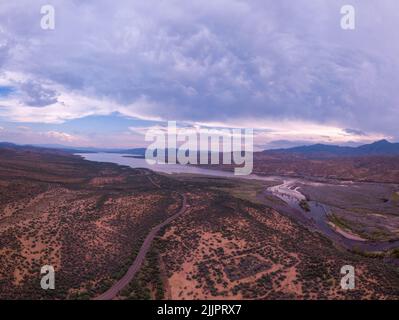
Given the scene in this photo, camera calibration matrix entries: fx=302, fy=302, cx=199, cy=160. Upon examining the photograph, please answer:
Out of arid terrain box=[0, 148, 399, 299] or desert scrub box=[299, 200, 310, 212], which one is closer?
arid terrain box=[0, 148, 399, 299]

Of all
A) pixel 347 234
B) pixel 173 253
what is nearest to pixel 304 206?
pixel 347 234

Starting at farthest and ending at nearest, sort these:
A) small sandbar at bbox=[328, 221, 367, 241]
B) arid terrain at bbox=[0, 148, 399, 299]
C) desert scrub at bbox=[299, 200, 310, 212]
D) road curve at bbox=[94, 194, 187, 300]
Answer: desert scrub at bbox=[299, 200, 310, 212], small sandbar at bbox=[328, 221, 367, 241], arid terrain at bbox=[0, 148, 399, 299], road curve at bbox=[94, 194, 187, 300]

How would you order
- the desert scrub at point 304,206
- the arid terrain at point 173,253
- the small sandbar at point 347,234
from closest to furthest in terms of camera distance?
1. the arid terrain at point 173,253
2. the small sandbar at point 347,234
3. the desert scrub at point 304,206

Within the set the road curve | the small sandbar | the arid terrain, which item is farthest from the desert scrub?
the road curve

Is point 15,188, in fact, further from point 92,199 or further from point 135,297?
point 135,297

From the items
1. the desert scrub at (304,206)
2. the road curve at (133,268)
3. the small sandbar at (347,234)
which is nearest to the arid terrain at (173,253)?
the road curve at (133,268)

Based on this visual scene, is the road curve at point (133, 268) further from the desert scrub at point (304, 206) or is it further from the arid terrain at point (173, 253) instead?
the desert scrub at point (304, 206)

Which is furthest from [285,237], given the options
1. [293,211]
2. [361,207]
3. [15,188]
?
[15,188]

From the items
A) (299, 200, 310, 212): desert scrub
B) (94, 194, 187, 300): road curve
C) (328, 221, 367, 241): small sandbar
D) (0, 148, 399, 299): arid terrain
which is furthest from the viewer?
(299, 200, 310, 212): desert scrub

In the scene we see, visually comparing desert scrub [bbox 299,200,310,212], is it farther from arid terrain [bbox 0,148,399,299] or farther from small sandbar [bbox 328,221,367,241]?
arid terrain [bbox 0,148,399,299]
